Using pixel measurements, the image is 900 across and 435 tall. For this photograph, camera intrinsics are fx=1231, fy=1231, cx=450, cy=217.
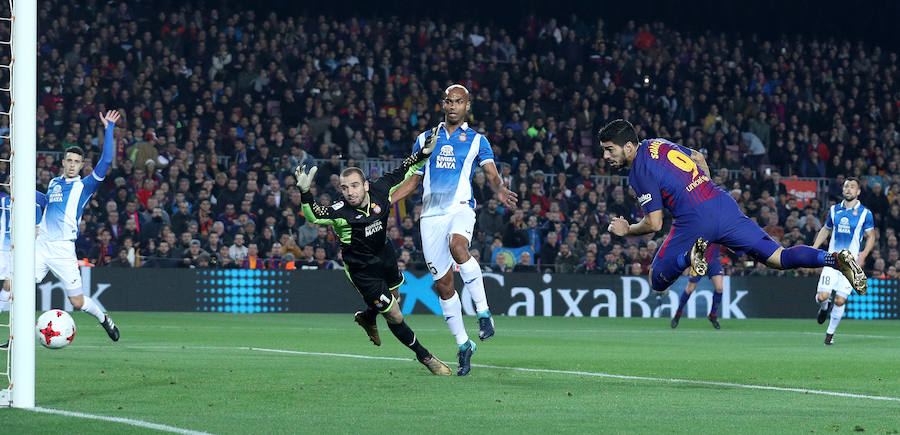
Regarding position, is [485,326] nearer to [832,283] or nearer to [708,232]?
[708,232]

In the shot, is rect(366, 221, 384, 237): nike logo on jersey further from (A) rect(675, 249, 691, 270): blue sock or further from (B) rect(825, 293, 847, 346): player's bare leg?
(B) rect(825, 293, 847, 346): player's bare leg

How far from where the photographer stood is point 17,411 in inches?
278

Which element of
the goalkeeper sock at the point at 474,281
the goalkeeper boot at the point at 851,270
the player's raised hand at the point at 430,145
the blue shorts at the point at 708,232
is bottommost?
the goalkeeper sock at the point at 474,281

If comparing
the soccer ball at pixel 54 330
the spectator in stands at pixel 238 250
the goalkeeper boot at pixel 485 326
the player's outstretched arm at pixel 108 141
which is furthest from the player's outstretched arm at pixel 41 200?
the spectator in stands at pixel 238 250

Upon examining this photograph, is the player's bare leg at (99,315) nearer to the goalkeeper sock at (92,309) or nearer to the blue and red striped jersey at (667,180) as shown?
the goalkeeper sock at (92,309)

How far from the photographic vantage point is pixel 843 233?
17.2 m

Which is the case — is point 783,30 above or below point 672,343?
above

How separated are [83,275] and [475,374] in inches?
528

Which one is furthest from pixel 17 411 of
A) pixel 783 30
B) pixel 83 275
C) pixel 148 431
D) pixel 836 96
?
pixel 783 30

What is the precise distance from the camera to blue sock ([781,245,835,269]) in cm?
939

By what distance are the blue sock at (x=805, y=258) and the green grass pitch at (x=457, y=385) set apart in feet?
3.08

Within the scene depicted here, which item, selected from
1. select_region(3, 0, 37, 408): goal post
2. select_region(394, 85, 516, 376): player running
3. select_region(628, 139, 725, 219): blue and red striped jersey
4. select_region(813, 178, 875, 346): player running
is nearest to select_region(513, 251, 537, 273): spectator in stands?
select_region(813, 178, 875, 346): player running

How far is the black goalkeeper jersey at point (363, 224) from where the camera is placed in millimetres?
9820

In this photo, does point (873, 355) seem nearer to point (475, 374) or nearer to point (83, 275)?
point (475, 374)
